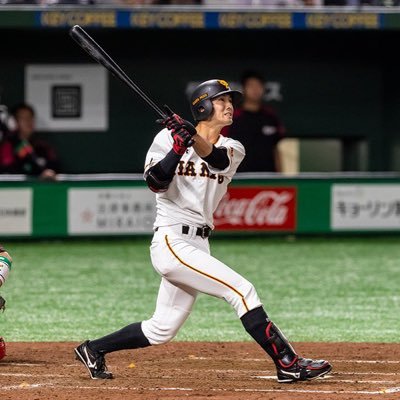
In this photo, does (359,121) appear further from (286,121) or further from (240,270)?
(240,270)

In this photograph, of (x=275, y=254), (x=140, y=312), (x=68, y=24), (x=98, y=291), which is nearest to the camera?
(x=140, y=312)

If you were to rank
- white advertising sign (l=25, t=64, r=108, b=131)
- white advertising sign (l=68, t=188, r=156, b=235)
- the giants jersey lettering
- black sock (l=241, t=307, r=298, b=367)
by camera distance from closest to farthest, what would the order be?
black sock (l=241, t=307, r=298, b=367) < the giants jersey lettering < white advertising sign (l=68, t=188, r=156, b=235) < white advertising sign (l=25, t=64, r=108, b=131)

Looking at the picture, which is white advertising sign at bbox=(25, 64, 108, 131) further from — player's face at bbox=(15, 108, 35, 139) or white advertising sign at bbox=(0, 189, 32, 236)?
white advertising sign at bbox=(0, 189, 32, 236)

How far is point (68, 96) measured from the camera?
14.3 m

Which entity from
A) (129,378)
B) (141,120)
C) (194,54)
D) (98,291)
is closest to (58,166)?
(141,120)

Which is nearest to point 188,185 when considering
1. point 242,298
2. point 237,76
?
point 242,298

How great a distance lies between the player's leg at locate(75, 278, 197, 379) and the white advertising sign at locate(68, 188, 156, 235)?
6589 millimetres

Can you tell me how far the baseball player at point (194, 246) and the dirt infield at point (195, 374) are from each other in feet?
0.59

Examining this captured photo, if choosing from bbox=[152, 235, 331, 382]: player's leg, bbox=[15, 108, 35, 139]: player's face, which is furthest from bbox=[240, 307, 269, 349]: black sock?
bbox=[15, 108, 35, 139]: player's face

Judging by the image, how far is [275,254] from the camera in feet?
38.9

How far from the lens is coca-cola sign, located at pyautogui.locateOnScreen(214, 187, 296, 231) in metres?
12.8

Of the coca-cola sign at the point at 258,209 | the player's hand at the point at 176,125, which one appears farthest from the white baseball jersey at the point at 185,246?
the coca-cola sign at the point at 258,209

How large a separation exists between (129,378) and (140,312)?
255 cm

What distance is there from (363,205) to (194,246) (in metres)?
7.46
